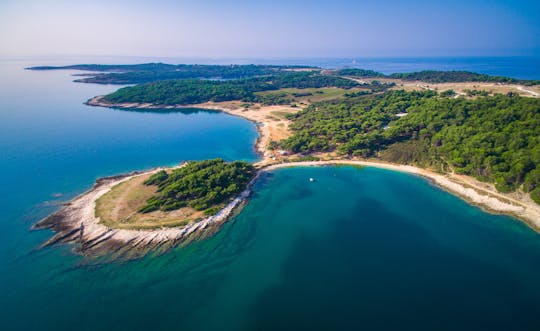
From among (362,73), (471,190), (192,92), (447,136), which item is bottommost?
(471,190)

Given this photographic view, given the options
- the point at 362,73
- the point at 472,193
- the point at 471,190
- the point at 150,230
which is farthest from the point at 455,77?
the point at 150,230

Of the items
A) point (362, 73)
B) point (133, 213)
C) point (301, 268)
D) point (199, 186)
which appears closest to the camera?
point (301, 268)

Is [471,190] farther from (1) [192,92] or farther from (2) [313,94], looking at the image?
(1) [192,92]

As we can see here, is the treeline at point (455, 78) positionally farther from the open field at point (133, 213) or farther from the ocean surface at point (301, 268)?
the open field at point (133, 213)

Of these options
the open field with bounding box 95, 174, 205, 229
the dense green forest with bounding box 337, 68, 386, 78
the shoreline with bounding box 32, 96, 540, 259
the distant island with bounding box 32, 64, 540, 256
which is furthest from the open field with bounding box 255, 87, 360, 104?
the open field with bounding box 95, 174, 205, 229

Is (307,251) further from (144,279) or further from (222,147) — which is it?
(222,147)

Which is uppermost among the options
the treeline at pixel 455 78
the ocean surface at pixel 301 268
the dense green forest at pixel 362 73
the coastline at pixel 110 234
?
the dense green forest at pixel 362 73

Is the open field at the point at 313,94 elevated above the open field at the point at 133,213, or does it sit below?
above

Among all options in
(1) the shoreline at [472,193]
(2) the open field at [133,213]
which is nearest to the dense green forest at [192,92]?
(1) the shoreline at [472,193]
